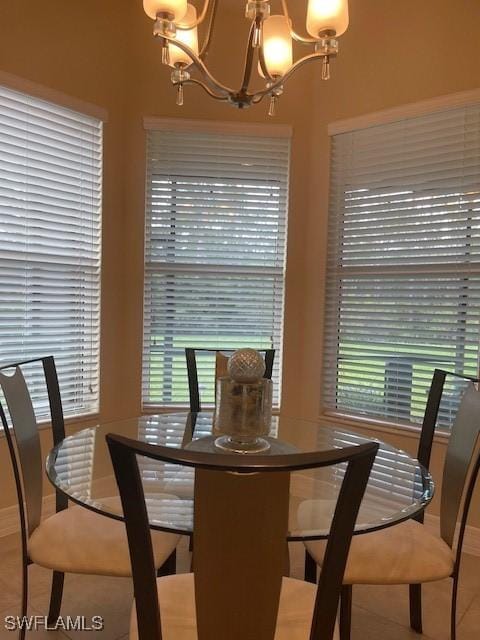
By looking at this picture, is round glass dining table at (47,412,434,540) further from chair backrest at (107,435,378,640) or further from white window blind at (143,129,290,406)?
white window blind at (143,129,290,406)

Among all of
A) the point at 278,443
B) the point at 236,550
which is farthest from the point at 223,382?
the point at 236,550

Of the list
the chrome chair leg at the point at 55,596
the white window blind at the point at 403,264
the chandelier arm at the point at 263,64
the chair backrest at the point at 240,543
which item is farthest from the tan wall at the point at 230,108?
the chair backrest at the point at 240,543

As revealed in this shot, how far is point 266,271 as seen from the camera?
325 cm

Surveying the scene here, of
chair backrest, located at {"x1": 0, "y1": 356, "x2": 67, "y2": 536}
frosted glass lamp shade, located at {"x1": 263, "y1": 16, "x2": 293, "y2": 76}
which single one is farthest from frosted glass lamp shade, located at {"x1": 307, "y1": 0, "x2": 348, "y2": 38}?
chair backrest, located at {"x1": 0, "y1": 356, "x2": 67, "y2": 536}

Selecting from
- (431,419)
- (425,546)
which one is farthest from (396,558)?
(431,419)

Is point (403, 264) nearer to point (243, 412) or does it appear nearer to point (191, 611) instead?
point (243, 412)

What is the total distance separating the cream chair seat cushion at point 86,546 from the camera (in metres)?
1.52

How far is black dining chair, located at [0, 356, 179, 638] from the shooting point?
5.03ft

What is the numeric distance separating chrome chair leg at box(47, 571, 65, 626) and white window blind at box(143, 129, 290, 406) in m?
1.44

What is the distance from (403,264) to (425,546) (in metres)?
1.71

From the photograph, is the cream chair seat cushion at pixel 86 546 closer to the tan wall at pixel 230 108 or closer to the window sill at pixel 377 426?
the tan wall at pixel 230 108

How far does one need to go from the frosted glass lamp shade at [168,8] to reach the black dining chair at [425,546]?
1691 millimetres

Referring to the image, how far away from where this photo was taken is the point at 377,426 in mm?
2971

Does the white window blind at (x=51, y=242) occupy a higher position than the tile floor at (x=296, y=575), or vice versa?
the white window blind at (x=51, y=242)
